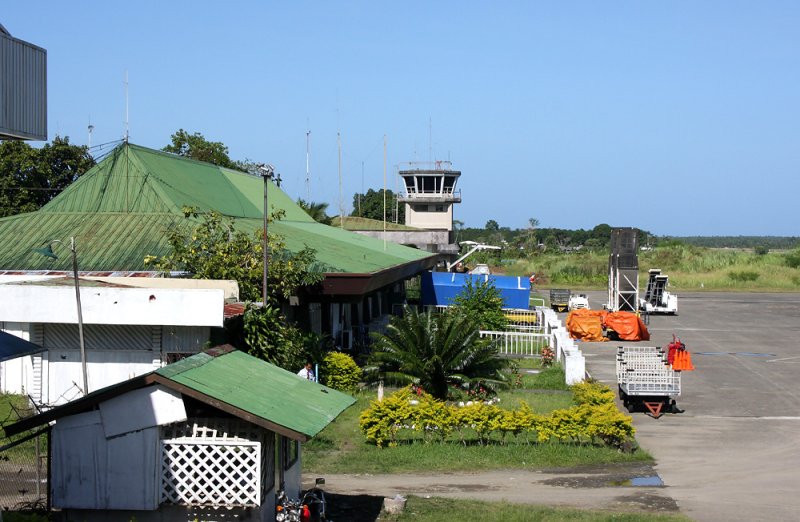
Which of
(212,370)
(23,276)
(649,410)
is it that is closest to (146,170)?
(23,276)

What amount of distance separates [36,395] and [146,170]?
1007cm

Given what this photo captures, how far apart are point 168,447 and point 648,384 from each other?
45.6 feet

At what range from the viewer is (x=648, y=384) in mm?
21969

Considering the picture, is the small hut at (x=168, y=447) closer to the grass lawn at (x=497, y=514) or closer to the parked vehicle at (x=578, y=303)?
the grass lawn at (x=497, y=514)

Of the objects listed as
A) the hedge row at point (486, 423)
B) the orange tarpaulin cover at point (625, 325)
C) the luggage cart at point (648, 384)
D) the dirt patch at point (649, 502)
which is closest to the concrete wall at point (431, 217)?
the orange tarpaulin cover at point (625, 325)

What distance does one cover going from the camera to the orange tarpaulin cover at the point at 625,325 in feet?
126

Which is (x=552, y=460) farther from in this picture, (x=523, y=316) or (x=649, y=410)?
(x=523, y=316)

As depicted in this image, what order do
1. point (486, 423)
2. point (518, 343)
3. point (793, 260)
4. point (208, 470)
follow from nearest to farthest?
1. point (208, 470)
2. point (486, 423)
3. point (518, 343)
4. point (793, 260)

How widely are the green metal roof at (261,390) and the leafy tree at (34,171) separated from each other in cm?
4066

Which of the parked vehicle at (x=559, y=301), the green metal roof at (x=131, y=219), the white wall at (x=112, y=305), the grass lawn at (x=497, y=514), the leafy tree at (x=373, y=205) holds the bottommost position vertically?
the grass lawn at (x=497, y=514)

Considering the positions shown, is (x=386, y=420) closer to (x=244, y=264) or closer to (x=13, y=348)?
(x=244, y=264)

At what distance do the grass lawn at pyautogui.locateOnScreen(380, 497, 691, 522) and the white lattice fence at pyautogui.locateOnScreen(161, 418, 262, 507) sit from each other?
9.89 ft

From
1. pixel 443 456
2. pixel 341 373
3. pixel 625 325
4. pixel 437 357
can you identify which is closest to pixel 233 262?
pixel 341 373

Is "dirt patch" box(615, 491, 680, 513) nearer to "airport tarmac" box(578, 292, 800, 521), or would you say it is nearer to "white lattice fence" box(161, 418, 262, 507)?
"airport tarmac" box(578, 292, 800, 521)
